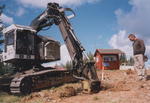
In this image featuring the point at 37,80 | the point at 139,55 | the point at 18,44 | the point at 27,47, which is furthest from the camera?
the point at 27,47

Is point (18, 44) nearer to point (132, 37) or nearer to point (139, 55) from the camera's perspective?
point (132, 37)

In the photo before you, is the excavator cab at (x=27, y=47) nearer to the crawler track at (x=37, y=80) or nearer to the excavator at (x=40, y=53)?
the excavator at (x=40, y=53)

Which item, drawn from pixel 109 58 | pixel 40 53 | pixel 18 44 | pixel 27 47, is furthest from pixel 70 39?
pixel 109 58

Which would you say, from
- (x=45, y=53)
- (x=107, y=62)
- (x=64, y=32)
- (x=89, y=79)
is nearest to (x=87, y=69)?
(x=89, y=79)

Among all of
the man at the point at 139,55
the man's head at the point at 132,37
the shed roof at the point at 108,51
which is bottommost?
the man at the point at 139,55

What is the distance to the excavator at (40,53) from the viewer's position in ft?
37.2

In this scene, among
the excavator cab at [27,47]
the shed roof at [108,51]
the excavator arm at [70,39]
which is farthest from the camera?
the shed roof at [108,51]

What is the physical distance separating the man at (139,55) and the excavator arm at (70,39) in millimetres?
2388

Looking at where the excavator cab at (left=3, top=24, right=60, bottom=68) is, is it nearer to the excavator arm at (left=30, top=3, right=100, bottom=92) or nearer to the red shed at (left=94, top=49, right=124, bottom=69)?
the excavator arm at (left=30, top=3, right=100, bottom=92)

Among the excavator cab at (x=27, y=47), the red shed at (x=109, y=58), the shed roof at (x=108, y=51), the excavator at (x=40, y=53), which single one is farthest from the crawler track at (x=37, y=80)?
the shed roof at (x=108, y=51)

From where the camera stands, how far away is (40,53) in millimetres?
13406

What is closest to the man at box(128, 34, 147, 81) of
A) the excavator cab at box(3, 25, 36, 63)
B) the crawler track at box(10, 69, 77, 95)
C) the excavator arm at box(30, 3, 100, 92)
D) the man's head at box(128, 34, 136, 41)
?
the man's head at box(128, 34, 136, 41)

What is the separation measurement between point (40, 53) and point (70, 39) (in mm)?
2262

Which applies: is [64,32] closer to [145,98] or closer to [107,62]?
[145,98]
